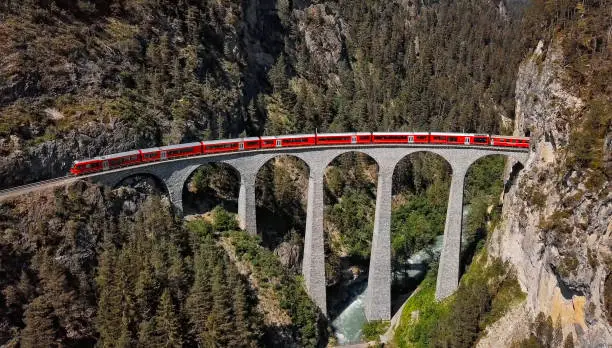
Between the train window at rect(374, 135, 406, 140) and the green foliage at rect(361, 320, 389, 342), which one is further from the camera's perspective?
the green foliage at rect(361, 320, 389, 342)

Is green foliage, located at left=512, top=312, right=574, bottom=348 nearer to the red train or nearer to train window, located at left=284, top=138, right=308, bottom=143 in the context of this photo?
the red train

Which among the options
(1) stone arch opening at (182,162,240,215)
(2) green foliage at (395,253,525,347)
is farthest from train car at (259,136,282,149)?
(2) green foliage at (395,253,525,347)

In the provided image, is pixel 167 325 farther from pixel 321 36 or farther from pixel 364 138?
pixel 321 36

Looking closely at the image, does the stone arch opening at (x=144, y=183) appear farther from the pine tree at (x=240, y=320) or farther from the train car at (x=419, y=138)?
the train car at (x=419, y=138)

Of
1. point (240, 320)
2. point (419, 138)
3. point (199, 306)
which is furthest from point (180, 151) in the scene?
point (419, 138)

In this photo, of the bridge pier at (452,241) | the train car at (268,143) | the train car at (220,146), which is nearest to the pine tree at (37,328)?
the train car at (220,146)

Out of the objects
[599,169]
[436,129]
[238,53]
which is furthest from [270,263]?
[436,129]
